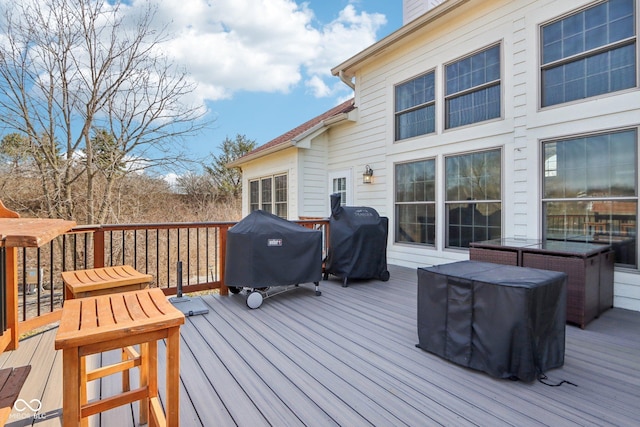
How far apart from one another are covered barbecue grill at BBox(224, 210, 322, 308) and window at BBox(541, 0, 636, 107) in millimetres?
3554

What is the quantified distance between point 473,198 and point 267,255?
326 centimetres

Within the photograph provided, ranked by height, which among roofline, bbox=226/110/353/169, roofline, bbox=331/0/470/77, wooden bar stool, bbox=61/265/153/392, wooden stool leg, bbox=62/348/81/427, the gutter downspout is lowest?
wooden stool leg, bbox=62/348/81/427

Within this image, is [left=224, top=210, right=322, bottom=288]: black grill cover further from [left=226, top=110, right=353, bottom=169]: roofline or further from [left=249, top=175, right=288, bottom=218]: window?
[left=249, top=175, right=288, bottom=218]: window

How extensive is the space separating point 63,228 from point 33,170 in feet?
22.1

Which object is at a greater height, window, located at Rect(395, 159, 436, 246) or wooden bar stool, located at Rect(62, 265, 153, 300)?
window, located at Rect(395, 159, 436, 246)

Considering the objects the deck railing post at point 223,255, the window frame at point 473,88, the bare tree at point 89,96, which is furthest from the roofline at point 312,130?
the deck railing post at point 223,255

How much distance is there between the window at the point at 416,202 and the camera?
5582 mm

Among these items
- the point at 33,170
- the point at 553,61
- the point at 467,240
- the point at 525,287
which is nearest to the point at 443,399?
the point at 525,287

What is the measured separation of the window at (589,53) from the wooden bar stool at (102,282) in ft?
16.3

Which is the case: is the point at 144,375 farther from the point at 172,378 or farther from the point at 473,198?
the point at 473,198

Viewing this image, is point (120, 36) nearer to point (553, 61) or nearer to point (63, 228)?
point (63, 228)

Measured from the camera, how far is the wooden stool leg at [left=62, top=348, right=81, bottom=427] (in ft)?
3.99

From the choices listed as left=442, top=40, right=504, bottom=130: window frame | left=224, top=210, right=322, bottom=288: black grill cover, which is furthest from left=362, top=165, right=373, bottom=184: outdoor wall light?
left=224, top=210, right=322, bottom=288: black grill cover

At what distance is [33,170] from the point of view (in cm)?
652
